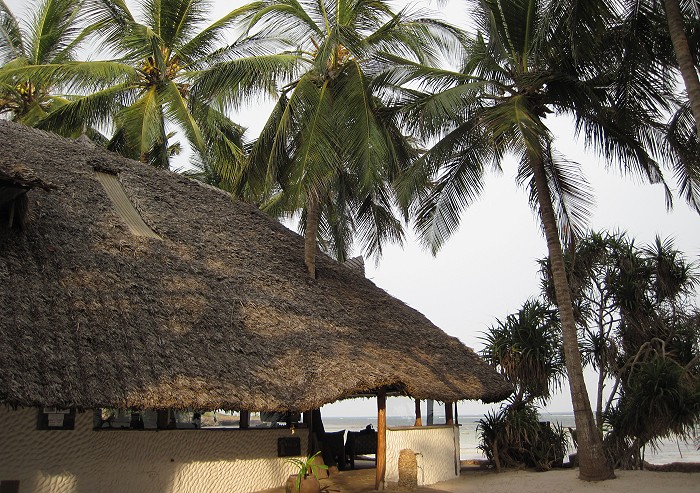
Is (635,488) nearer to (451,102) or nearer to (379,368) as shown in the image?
(379,368)

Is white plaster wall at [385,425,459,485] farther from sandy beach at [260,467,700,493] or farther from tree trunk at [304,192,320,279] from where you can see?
tree trunk at [304,192,320,279]

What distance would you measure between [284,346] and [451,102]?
522 centimetres

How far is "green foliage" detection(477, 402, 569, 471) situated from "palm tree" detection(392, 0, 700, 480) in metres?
2.72

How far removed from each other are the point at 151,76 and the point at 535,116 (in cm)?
975

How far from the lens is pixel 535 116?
12867 mm

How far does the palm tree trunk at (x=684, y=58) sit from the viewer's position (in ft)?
29.8

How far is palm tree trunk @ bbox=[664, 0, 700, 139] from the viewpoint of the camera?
358 inches

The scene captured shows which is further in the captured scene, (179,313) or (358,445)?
(358,445)

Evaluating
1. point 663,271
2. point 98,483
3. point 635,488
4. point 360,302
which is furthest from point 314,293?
point 663,271

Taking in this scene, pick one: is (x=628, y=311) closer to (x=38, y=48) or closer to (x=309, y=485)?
(x=309, y=485)

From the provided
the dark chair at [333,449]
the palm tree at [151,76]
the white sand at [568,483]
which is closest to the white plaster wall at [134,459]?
the dark chair at [333,449]

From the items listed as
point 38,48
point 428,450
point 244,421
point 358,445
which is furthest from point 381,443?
point 38,48

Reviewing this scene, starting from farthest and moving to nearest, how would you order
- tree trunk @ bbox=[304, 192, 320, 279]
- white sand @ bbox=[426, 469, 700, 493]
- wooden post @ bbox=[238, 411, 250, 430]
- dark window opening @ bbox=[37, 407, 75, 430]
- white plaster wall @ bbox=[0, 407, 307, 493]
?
tree trunk @ bbox=[304, 192, 320, 279] → white sand @ bbox=[426, 469, 700, 493] → wooden post @ bbox=[238, 411, 250, 430] → dark window opening @ bbox=[37, 407, 75, 430] → white plaster wall @ bbox=[0, 407, 307, 493]

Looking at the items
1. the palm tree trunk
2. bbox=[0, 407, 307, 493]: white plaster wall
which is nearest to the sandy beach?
bbox=[0, 407, 307, 493]: white plaster wall
